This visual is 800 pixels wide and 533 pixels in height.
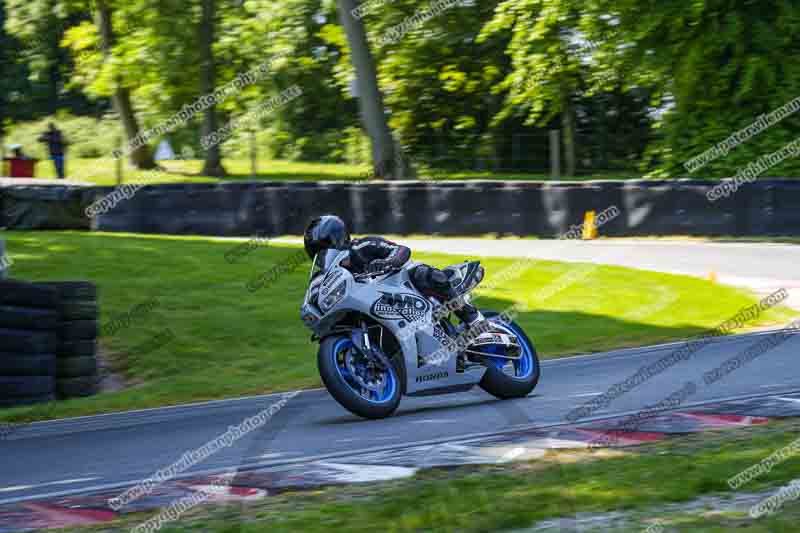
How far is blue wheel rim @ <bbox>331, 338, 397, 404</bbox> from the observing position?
8484 mm

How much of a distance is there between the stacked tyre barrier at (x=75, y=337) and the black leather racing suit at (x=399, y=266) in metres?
3.20

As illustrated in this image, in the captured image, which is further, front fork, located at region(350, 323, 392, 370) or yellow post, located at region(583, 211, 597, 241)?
yellow post, located at region(583, 211, 597, 241)

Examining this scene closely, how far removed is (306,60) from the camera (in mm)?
37625

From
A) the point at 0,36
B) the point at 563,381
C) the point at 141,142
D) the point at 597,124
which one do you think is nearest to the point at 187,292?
the point at 563,381

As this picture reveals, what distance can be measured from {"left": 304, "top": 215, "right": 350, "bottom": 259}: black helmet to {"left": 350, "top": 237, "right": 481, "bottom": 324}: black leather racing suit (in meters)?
0.09

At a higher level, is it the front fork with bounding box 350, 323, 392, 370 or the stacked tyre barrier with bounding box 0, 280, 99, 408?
the front fork with bounding box 350, 323, 392, 370

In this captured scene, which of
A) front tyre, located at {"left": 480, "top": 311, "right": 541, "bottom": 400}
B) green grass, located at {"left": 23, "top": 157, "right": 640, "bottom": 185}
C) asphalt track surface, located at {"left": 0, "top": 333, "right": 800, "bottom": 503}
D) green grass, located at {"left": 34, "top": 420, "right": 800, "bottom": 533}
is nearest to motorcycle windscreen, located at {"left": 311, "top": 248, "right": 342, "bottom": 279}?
asphalt track surface, located at {"left": 0, "top": 333, "right": 800, "bottom": 503}

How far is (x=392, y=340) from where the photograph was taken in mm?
8953

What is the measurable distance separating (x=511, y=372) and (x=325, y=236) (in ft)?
6.27

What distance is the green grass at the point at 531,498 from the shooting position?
5422mm

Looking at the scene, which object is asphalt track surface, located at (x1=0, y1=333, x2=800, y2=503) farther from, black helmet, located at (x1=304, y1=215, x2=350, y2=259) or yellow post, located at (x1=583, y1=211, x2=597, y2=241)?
yellow post, located at (x1=583, y1=211, x2=597, y2=241)

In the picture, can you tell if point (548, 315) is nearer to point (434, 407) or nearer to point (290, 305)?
point (290, 305)

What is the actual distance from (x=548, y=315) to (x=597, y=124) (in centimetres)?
1864

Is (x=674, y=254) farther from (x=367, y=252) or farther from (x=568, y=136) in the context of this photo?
(x=367, y=252)
